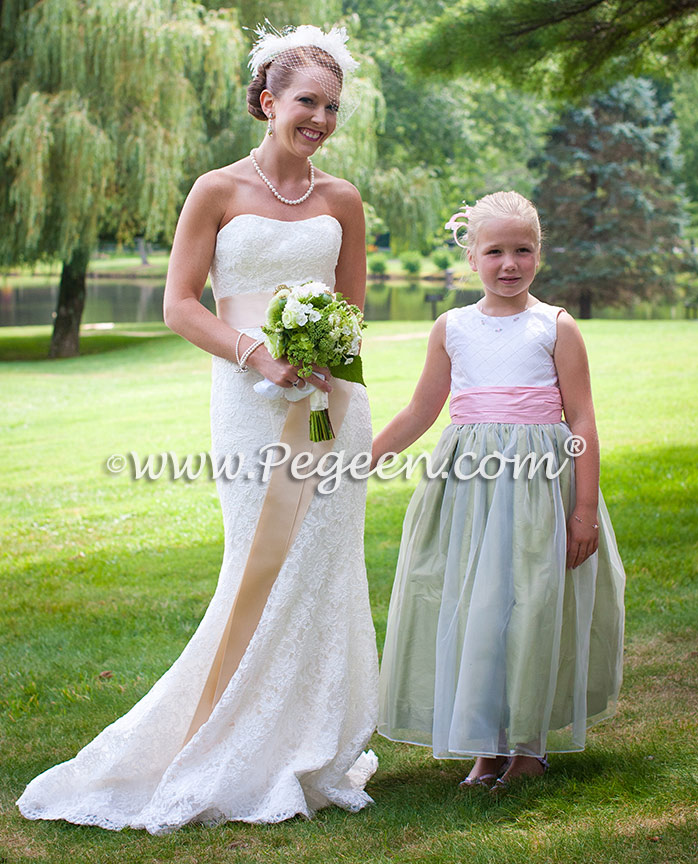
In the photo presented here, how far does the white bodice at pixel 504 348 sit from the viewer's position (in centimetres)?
332

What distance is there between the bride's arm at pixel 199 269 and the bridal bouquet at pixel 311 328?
0.43 ft

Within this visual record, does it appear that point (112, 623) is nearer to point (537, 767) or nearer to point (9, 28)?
point (537, 767)

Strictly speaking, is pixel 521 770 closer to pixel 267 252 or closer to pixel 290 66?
pixel 267 252

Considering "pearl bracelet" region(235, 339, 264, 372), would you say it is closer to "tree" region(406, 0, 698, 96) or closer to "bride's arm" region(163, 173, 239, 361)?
"bride's arm" region(163, 173, 239, 361)

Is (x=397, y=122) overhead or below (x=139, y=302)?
overhead

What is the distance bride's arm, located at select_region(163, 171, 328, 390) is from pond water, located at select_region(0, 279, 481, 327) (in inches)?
826

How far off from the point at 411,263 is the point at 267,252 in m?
54.2

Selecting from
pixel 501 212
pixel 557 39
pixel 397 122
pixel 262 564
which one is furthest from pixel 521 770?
pixel 397 122

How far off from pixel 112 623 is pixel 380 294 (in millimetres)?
39610

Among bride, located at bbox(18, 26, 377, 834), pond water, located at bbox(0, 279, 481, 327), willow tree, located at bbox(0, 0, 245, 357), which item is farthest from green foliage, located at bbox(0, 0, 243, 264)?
bride, located at bbox(18, 26, 377, 834)

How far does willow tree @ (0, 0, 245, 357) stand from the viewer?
16141 mm

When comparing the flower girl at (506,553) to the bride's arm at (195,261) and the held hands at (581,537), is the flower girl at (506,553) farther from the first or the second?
the bride's arm at (195,261)

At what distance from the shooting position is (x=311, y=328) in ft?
9.96

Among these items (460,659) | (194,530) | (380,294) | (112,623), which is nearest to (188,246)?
(460,659)
